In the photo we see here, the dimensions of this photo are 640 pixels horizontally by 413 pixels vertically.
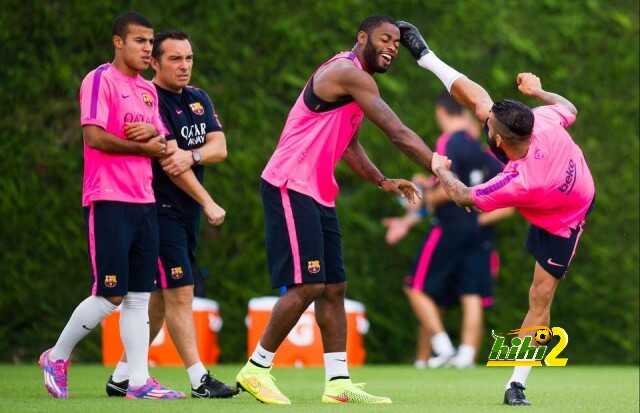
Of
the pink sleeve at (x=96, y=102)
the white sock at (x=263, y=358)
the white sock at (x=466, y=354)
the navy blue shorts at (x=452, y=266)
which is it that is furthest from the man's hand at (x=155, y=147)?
the white sock at (x=466, y=354)

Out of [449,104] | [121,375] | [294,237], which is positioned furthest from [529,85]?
[449,104]

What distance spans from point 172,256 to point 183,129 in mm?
748

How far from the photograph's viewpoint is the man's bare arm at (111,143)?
7148mm

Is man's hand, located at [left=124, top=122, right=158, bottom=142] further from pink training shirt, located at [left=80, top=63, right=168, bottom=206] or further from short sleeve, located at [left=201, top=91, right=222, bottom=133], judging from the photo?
short sleeve, located at [left=201, top=91, right=222, bottom=133]

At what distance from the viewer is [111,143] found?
7164 mm

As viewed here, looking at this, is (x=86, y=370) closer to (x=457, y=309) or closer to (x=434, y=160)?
(x=457, y=309)

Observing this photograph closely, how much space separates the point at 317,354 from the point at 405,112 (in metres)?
2.16

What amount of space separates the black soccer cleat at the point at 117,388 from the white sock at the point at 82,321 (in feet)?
1.35

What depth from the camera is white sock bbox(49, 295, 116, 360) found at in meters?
7.22

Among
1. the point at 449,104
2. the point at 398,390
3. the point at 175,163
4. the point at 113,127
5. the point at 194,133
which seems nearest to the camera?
the point at 113,127

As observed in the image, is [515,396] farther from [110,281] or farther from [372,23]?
[110,281]

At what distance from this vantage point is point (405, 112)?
11.3m

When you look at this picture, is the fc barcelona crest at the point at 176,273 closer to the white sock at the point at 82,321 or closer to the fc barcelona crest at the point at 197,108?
Answer: the white sock at the point at 82,321

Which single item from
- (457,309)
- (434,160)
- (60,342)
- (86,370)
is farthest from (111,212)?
(457,309)
